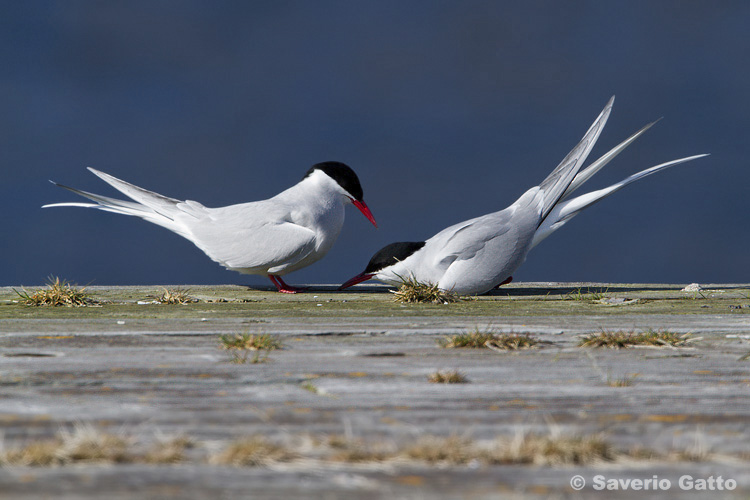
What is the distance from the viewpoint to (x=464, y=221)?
6250mm

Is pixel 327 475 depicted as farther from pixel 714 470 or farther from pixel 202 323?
pixel 202 323

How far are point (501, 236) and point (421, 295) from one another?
0.97 metres

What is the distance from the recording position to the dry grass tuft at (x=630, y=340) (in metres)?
2.98

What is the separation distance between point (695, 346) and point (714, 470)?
1.85m

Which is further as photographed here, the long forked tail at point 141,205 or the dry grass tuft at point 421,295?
the long forked tail at point 141,205

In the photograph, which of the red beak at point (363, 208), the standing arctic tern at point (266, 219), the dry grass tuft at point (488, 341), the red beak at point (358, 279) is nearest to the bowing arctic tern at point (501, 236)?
the red beak at point (358, 279)

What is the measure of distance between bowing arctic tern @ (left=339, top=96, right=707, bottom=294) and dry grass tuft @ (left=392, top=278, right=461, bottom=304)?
219 mm

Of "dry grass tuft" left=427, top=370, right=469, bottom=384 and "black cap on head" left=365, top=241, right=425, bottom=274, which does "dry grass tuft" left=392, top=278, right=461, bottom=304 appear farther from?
"dry grass tuft" left=427, top=370, right=469, bottom=384

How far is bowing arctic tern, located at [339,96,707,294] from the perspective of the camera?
575 centimetres

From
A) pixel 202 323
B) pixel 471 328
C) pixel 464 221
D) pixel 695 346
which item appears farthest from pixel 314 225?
pixel 695 346

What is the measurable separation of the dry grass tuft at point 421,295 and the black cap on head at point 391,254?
767 millimetres

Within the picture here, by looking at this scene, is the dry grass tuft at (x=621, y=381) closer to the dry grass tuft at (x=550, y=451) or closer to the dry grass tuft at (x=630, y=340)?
the dry grass tuft at (x=630, y=340)

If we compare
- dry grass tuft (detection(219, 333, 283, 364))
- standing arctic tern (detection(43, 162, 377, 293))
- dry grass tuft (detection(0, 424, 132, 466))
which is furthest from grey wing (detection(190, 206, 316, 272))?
dry grass tuft (detection(0, 424, 132, 466))

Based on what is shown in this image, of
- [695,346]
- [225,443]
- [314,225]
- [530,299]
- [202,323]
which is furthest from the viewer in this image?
[314,225]
